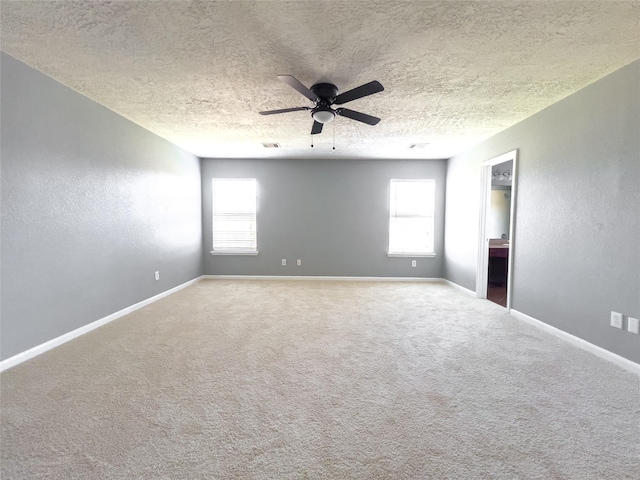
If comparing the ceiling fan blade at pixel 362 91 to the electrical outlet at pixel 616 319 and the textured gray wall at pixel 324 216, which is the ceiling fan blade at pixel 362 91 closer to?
the electrical outlet at pixel 616 319

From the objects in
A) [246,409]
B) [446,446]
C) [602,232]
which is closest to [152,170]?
[246,409]

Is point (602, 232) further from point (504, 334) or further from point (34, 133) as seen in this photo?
point (34, 133)

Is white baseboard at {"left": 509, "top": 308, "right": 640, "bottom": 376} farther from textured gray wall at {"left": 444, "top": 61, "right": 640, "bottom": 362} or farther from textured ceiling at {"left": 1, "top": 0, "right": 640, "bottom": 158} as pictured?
textured ceiling at {"left": 1, "top": 0, "right": 640, "bottom": 158}

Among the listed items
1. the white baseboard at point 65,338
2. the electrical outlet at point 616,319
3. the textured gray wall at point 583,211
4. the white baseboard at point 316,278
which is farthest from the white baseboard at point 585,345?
the white baseboard at point 65,338

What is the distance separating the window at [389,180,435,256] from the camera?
5238 millimetres

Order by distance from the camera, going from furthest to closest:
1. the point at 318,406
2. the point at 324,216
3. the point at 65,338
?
the point at 324,216
the point at 65,338
the point at 318,406

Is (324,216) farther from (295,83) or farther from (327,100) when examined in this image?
(295,83)

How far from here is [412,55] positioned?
2004 mm

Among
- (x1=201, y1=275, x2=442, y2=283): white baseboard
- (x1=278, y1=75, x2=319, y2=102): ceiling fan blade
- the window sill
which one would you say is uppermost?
(x1=278, y1=75, x2=319, y2=102): ceiling fan blade

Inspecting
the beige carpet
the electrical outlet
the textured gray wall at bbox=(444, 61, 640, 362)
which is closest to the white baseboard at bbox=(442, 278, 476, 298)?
the textured gray wall at bbox=(444, 61, 640, 362)

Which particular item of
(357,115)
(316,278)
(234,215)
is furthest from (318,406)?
(234,215)

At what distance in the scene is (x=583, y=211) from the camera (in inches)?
96.3

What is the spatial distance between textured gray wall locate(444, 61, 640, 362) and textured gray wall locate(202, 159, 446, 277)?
6.89ft

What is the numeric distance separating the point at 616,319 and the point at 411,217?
337 cm
